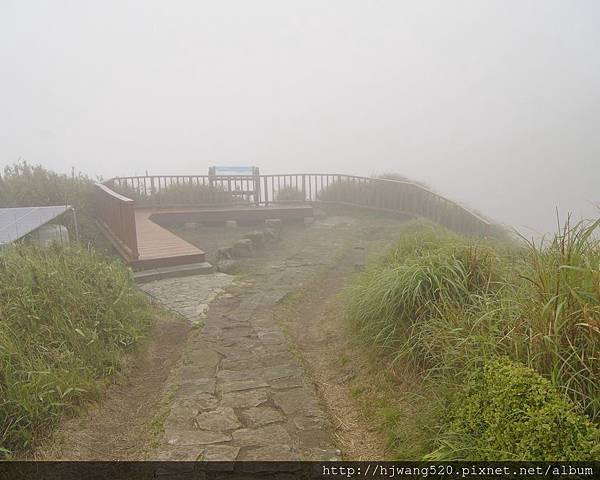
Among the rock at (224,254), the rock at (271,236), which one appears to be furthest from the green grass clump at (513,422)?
the rock at (271,236)

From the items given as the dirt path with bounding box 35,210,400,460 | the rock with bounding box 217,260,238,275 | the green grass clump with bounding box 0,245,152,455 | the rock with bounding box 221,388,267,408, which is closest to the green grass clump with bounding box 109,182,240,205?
the rock with bounding box 217,260,238,275

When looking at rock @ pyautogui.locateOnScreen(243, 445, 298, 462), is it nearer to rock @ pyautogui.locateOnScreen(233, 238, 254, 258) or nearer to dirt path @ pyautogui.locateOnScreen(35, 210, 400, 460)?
dirt path @ pyautogui.locateOnScreen(35, 210, 400, 460)

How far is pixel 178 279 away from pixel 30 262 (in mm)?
2714

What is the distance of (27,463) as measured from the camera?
278cm

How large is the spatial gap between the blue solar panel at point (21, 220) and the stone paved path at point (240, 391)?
5.32 feet

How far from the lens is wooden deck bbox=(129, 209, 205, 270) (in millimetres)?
7145

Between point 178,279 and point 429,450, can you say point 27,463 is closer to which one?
point 429,450

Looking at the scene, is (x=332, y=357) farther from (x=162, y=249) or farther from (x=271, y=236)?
(x=271, y=236)

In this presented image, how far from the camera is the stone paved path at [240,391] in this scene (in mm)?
2959

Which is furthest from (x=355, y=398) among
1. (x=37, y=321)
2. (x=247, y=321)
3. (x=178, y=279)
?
(x=178, y=279)

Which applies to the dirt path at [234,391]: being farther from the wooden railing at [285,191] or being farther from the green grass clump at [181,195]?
the green grass clump at [181,195]

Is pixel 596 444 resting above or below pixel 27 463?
above

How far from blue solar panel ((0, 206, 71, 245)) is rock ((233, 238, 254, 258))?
9.12 ft

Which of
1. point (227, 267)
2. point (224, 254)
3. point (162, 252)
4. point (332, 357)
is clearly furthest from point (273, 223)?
point (332, 357)
